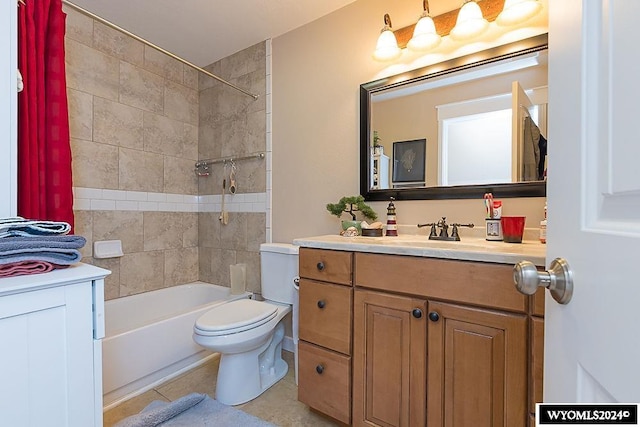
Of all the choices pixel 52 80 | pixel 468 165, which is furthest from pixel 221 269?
pixel 468 165

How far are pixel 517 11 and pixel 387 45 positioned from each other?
61 centimetres

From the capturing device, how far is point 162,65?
248 cm

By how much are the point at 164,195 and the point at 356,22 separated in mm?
1963

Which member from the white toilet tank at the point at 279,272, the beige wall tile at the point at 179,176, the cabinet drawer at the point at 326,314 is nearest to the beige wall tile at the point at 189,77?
the beige wall tile at the point at 179,176

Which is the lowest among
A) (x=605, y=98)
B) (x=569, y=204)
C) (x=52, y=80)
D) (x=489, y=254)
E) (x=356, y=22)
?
(x=489, y=254)

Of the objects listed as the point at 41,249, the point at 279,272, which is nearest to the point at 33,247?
the point at 41,249

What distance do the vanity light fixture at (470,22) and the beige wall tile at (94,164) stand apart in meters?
2.35

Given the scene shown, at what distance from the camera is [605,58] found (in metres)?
0.39

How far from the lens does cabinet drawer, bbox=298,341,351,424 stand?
130 centimetres

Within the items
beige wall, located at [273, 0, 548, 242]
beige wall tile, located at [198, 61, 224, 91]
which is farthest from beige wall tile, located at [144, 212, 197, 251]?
beige wall tile, located at [198, 61, 224, 91]

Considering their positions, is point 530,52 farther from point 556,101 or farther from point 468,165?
point 556,101

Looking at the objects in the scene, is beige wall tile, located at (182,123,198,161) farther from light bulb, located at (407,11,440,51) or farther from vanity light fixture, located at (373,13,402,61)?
light bulb, located at (407,11,440,51)

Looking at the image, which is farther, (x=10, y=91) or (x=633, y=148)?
(x=10, y=91)

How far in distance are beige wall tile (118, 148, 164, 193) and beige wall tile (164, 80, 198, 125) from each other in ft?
1.34
